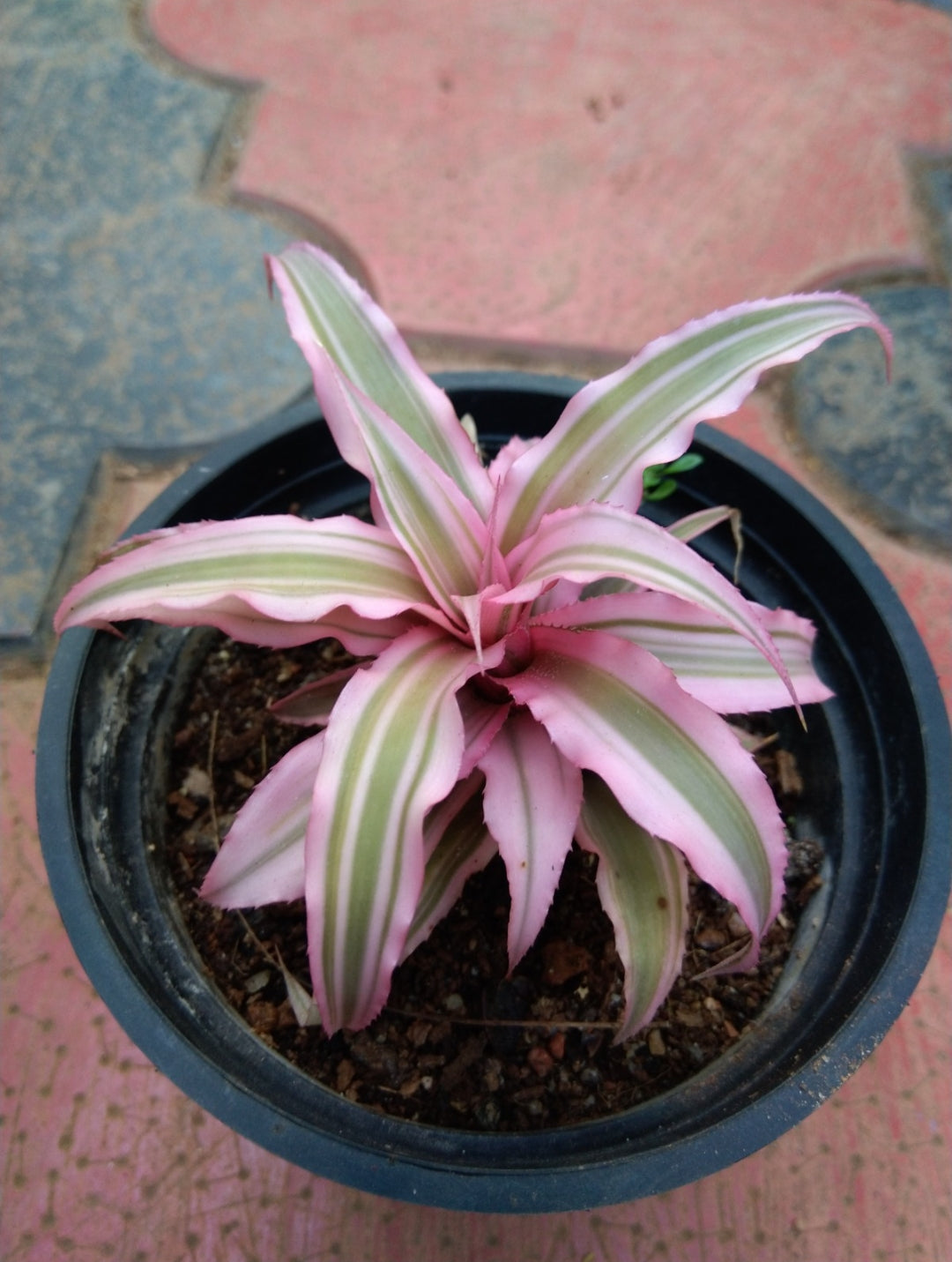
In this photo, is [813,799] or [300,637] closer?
[300,637]

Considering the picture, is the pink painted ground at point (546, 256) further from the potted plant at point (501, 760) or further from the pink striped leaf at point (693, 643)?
the pink striped leaf at point (693, 643)

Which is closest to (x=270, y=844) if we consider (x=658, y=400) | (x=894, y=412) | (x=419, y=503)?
(x=419, y=503)

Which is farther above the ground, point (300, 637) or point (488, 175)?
point (488, 175)

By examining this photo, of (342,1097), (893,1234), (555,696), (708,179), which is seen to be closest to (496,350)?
(708,179)

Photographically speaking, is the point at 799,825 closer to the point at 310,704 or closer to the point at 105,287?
the point at 310,704

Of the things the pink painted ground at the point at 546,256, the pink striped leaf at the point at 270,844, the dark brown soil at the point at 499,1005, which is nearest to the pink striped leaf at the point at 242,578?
the pink striped leaf at the point at 270,844

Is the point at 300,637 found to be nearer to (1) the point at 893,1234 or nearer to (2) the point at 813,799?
(2) the point at 813,799

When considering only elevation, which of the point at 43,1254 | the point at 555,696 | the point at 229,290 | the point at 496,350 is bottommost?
the point at 43,1254
